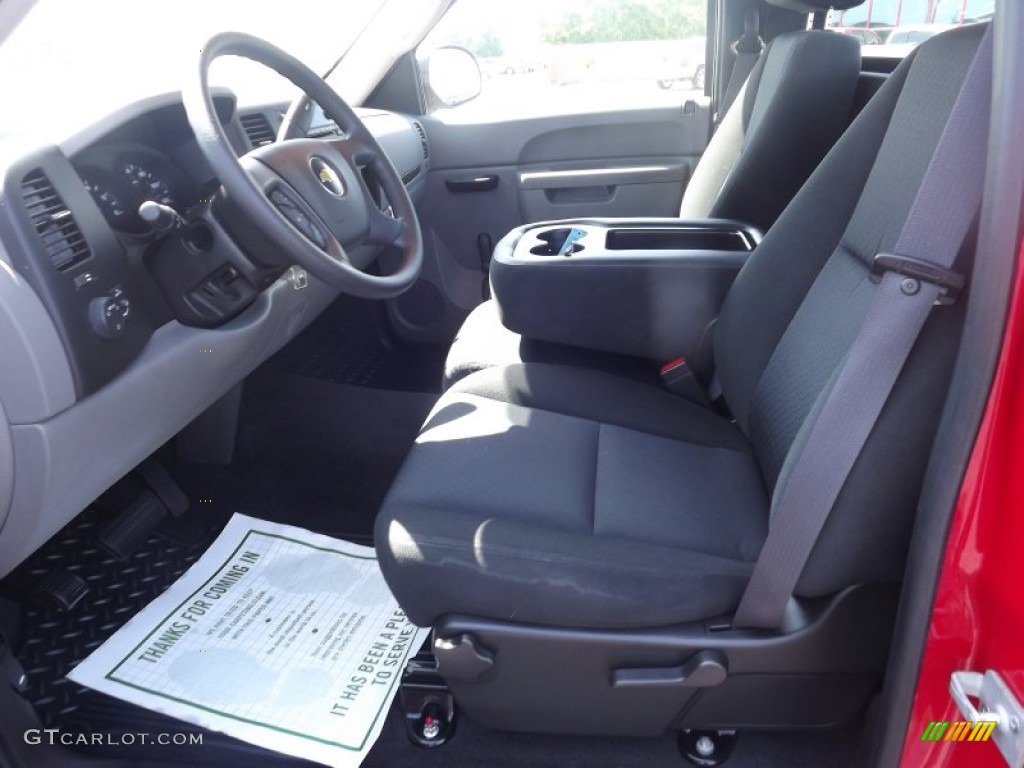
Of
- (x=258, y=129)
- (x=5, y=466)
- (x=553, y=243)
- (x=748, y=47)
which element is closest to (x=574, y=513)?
(x=5, y=466)

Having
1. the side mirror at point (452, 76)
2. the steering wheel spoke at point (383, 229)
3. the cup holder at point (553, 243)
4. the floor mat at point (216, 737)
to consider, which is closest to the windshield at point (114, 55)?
the steering wheel spoke at point (383, 229)

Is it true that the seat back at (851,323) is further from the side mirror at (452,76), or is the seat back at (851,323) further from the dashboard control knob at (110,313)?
the side mirror at (452,76)

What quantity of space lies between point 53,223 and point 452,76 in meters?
1.53

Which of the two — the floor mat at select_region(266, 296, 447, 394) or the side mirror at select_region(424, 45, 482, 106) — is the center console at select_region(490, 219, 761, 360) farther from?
the side mirror at select_region(424, 45, 482, 106)

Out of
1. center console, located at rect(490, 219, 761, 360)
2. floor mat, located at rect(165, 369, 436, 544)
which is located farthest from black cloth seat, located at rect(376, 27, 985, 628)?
floor mat, located at rect(165, 369, 436, 544)

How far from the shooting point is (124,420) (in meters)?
1.08

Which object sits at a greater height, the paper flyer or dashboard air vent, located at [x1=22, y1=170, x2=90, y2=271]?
dashboard air vent, located at [x1=22, y1=170, x2=90, y2=271]

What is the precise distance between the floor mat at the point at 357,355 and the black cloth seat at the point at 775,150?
20.5 inches

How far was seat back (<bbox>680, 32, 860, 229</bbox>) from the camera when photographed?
1.46 metres

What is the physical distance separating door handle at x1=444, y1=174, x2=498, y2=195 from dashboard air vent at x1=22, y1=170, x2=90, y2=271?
4.55 ft

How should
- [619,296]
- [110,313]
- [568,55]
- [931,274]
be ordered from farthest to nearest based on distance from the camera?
[568,55]
[619,296]
[110,313]
[931,274]

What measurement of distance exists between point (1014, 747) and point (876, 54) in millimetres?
1440

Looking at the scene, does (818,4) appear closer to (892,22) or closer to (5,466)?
(892,22)

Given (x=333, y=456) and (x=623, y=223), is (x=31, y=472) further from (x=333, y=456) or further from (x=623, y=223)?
(x=623, y=223)
